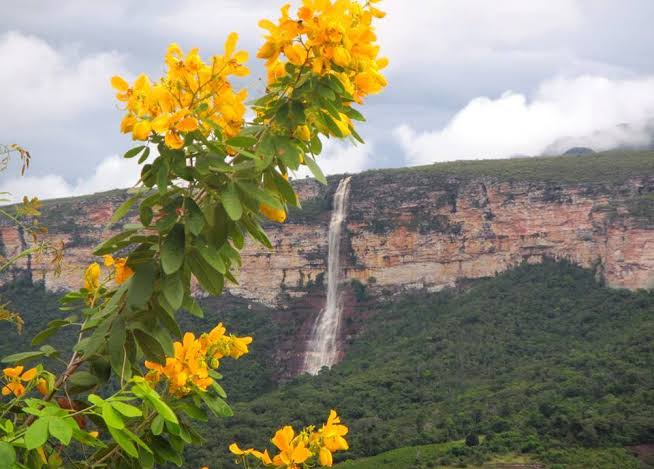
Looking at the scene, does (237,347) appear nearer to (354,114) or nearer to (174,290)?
(174,290)

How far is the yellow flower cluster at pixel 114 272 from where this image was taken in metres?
2.02

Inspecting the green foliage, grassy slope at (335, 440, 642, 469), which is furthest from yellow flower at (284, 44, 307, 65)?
the green foliage

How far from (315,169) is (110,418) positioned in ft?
2.71

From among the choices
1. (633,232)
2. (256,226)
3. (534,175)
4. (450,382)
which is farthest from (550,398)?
(256,226)

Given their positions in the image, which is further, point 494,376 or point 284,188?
point 494,376

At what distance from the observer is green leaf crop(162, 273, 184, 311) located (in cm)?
181

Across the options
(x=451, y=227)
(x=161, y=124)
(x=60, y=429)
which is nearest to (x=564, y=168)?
(x=451, y=227)

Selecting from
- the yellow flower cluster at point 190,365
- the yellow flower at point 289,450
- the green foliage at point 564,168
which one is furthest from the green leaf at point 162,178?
the green foliage at point 564,168

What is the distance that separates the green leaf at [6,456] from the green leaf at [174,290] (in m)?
0.50

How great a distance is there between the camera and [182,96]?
73.4 inches

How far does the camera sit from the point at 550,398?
105 feet

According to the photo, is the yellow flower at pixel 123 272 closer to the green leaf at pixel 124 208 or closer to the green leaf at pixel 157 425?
the green leaf at pixel 124 208

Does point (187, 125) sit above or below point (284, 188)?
above

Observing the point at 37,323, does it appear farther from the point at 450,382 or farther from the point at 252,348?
the point at 450,382
